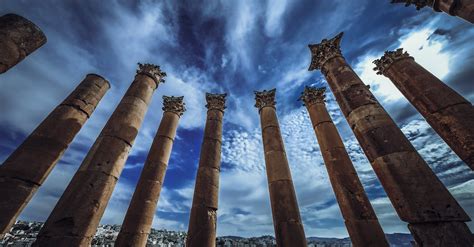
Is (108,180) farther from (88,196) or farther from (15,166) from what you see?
(15,166)

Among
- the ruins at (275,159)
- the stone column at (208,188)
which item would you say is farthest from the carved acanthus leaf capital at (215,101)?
the ruins at (275,159)

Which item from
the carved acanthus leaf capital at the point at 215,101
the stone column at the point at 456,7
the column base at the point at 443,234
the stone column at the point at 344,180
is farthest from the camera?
the carved acanthus leaf capital at the point at 215,101

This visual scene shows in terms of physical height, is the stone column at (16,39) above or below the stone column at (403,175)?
above

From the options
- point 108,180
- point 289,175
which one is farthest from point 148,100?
point 289,175

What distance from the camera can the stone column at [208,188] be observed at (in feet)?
29.5

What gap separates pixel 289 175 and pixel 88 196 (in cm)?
907

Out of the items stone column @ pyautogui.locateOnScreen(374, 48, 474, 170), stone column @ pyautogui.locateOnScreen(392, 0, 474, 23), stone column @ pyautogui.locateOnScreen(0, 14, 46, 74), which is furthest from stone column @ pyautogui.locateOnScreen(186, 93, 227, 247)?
stone column @ pyautogui.locateOnScreen(392, 0, 474, 23)

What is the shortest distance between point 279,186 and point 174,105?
32.3 feet

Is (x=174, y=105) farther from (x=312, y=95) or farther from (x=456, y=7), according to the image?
(x=456, y=7)

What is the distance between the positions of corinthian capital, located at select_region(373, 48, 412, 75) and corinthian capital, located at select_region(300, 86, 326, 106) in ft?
14.7

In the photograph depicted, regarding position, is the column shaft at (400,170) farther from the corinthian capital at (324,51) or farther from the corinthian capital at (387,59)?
the corinthian capital at (387,59)

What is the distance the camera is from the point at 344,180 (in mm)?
11422

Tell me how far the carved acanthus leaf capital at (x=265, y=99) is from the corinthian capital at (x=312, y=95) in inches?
99.0

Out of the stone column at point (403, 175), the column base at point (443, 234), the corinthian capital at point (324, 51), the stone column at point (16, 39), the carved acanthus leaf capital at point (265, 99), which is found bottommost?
the column base at point (443, 234)
